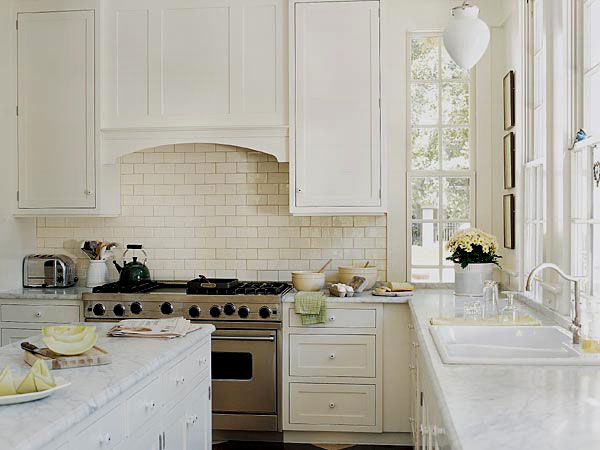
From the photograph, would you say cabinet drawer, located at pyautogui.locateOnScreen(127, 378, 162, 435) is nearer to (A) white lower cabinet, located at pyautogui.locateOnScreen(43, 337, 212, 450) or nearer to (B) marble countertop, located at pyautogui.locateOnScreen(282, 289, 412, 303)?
(A) white lower cabinet, located at pyautogui.locateOnScreen(43, 337, 212, 450)

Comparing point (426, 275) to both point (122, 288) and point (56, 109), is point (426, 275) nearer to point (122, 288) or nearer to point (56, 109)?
point (122, 288)

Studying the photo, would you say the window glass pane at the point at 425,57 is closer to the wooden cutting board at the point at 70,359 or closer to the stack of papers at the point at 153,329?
the stack of papers at the point at 153,329

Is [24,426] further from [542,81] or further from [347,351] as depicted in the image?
[542,81]

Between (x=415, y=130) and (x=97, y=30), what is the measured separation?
2304 mm

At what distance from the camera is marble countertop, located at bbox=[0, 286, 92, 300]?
15.7 ft

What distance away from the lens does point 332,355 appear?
464 cm

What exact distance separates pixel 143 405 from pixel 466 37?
2.00 metres

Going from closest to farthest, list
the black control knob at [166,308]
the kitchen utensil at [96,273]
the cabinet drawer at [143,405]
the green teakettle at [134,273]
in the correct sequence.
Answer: the cabinet drawer at [143,405] → the black control knob at [166,308] → the green teakettle at [134,273] → the kitchen utensil at [96,273]

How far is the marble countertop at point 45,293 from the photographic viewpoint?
478 cm

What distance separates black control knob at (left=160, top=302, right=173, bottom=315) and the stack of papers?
1377mm

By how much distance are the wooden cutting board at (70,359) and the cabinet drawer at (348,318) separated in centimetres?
212

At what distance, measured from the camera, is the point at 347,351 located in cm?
464

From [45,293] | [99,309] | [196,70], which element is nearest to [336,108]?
[196,70]

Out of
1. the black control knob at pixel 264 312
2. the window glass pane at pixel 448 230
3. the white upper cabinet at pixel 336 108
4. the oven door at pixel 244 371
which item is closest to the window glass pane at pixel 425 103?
the white upper cabinet at pixel 336 108
